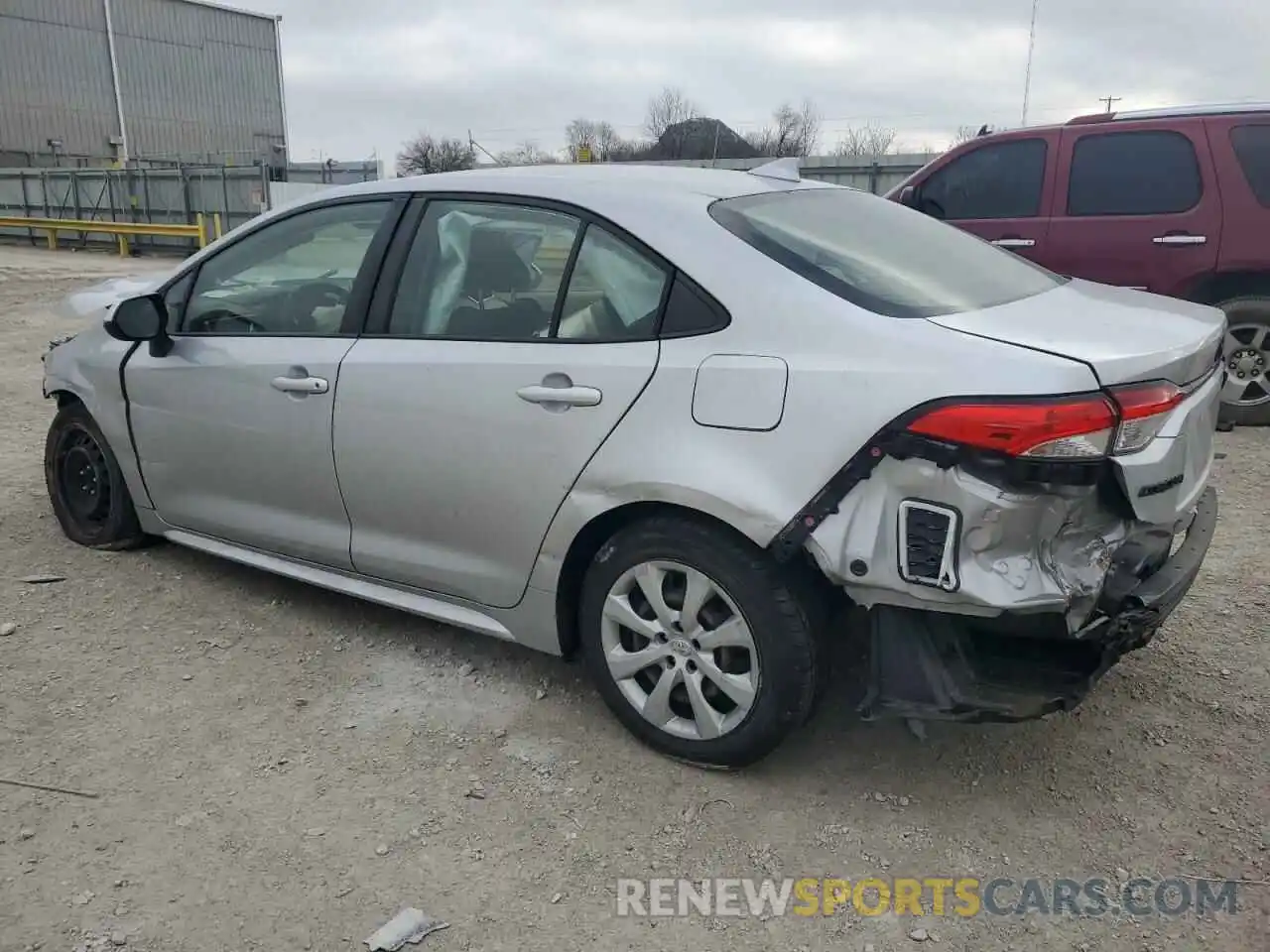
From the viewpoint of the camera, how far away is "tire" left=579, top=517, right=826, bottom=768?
8.48 ft

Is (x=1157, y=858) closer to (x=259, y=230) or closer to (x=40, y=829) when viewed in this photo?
(x=40, y=829)

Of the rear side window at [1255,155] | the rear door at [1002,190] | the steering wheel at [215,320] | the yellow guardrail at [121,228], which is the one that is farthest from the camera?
the yellow guardrail at [121,228]

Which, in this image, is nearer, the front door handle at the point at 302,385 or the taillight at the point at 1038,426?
the taillight at the point at 1038,426

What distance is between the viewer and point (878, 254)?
2.91 m

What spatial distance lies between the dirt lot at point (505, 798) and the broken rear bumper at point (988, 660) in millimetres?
369

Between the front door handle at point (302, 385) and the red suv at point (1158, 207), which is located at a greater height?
the red suv at point (1158, 207)

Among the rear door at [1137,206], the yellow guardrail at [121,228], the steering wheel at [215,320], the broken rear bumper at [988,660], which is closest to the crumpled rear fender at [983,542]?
the broken rear bumper at [988,660]

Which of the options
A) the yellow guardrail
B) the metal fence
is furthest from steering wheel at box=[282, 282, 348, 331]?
the yellow guardrail

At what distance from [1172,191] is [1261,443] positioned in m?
1.59

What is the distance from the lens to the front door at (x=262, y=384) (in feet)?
11.2

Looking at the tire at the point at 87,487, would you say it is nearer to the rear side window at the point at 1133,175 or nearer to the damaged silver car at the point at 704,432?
the damaged silver car at the point at 704,432

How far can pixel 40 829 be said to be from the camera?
264 centimetres

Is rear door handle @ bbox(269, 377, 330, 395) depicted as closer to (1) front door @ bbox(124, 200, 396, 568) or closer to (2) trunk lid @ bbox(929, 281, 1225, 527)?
(1) front door @ bbox(124, 200, 396, 568)

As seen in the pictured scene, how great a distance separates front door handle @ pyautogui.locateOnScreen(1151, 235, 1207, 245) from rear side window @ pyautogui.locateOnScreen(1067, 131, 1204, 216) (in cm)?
16
